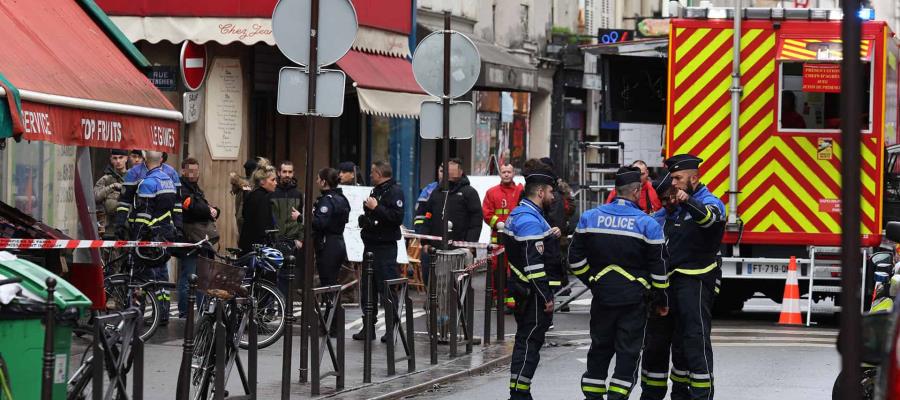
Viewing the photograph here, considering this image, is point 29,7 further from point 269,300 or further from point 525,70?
point 525,70

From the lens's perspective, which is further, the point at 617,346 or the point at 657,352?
the point at 657,352

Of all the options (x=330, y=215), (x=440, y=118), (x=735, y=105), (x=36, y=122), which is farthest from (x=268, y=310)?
(x=735, y=105)

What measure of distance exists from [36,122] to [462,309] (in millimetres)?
5755

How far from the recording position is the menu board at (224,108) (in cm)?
2097

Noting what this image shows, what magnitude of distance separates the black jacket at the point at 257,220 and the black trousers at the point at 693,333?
663cm

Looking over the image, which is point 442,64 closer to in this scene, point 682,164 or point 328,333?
point 328,333

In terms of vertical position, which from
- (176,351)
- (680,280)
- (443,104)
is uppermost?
(443,104)

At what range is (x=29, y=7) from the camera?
12.5m

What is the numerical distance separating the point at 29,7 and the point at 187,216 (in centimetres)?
460

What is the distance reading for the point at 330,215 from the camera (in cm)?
1622

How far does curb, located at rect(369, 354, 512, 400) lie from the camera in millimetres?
12276

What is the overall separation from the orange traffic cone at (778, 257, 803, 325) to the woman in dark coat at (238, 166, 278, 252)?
5.40 m

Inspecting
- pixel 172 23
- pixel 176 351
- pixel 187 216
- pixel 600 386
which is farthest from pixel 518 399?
pixel 172 23

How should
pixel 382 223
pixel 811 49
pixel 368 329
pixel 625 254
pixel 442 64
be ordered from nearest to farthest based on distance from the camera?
pixel 625 254
pixel 368 329
pixel 442 64
pixel 382 223
pixel 811 49
